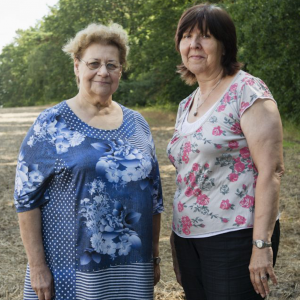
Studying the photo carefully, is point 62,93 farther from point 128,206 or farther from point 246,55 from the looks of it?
point 128,206

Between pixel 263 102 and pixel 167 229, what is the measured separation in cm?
404

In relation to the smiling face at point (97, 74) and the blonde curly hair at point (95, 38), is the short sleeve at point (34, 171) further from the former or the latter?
the blonde curly hair at point (95, 38)

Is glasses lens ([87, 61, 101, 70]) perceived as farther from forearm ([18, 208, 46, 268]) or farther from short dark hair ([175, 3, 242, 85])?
forearm ([18, 208, 46, 268])

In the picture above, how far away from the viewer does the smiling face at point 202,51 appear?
2.54 metres

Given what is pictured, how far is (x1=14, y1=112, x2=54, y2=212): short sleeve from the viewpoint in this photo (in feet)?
8.09

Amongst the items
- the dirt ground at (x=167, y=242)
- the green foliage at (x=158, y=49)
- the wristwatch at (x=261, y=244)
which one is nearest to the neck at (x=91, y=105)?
the green foliage at (x=158, y=49)

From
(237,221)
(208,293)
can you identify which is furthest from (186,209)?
(208,293)

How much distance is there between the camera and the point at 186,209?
8.43ft

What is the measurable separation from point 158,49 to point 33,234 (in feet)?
73.5

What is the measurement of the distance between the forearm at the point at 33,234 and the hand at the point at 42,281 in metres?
0.03

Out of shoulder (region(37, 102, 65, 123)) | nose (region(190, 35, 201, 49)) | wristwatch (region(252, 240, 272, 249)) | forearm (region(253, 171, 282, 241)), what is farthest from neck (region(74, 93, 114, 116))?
wristwatch (region(252, 240, 272, 249))

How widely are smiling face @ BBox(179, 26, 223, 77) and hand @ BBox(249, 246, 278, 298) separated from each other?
0.97 metres

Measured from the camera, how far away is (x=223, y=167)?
2416 millimetres

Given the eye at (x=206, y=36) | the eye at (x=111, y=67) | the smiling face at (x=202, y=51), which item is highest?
the eye at (x=206, y=36)
